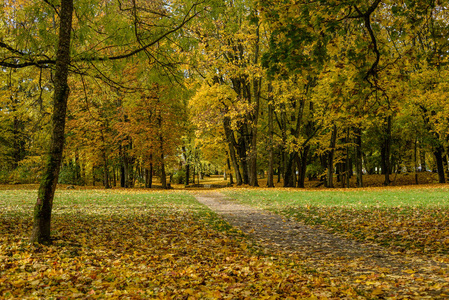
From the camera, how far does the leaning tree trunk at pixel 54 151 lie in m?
5.96

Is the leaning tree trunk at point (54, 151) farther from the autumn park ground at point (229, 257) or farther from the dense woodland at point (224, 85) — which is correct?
the autumn park ground at point (229, 257)

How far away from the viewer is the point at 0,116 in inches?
864

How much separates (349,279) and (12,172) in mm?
29817

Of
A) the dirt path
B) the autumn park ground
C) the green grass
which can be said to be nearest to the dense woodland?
the autumn park ground

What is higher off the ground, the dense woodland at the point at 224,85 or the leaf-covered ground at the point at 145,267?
the dense woodland at the point at 224,85

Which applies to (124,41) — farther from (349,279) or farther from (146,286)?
(349,279)

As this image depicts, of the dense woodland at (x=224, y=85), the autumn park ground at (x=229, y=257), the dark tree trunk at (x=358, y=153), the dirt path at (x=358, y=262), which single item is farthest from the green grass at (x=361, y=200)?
the dark tree trunk at (x=358, y=153)

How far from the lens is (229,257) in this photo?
19.0ft

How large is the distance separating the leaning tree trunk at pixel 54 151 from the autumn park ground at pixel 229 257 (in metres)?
0.36

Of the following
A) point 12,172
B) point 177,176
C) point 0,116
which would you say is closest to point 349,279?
point 0,116

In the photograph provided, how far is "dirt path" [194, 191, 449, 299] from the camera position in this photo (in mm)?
3979

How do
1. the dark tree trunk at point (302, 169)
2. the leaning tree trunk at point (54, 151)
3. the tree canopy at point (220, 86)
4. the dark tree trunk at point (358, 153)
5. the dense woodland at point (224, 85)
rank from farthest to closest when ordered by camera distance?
the dark tree trunk at point (358, 153), the dark tree trunk at point (302, 169), the dense woodland at point (224, 85), the tree canopy at point (220, 86), the leaning tree trunk at point (54, 151)

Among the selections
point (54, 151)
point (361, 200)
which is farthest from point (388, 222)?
point (54, 151)

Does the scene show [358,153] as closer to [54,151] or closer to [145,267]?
[145,267]
